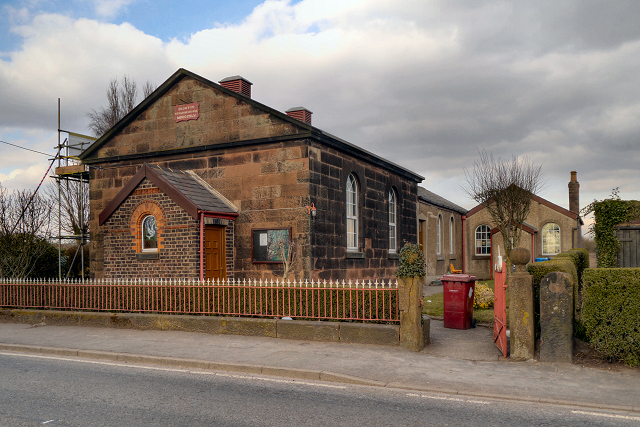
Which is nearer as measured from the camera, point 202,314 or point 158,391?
point 158,391

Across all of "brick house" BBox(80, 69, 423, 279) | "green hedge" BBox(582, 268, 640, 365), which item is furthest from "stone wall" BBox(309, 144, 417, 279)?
"green hedge" BBox(582, 268, 640, 365)

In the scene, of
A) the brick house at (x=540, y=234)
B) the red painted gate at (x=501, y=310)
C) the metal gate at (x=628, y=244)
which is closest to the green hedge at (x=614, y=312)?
the red painted gate at (x=501, y=310)

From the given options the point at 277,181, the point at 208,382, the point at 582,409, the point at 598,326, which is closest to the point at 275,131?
the point at 277,181

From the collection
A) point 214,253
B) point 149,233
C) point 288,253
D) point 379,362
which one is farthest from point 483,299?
point 149,233

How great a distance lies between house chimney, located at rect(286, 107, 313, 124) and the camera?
15086 millimetres

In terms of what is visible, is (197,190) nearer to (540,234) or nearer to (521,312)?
(521,312)

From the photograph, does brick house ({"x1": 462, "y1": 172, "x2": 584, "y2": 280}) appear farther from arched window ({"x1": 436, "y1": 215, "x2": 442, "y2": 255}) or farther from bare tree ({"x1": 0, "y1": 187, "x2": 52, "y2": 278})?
bare tree ({"x1": 0, "y1": 187, "x2": 52, "y2": 278})

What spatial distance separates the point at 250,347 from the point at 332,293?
6.13 ft

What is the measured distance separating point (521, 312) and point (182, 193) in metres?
8.85

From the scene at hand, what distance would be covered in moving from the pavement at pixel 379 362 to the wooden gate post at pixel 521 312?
25cm

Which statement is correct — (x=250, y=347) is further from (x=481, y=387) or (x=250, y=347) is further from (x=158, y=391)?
(x=481, y=387)

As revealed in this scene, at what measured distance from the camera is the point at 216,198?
1466 centimetres

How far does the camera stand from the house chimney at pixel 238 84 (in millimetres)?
15430

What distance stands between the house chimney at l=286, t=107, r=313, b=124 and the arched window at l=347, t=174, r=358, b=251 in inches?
99.7
